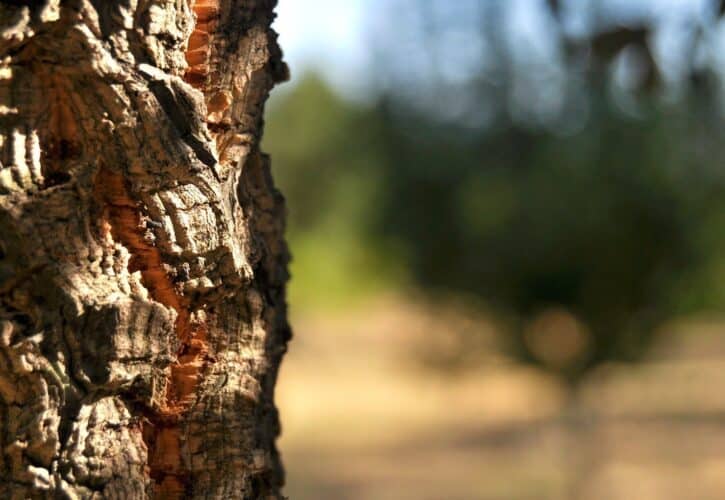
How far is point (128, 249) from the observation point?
5.23 feet

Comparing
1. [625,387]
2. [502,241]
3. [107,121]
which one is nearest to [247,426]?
[107,121]

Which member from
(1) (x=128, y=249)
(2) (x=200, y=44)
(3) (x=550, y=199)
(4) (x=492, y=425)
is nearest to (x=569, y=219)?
(3) (x=550, y=199)

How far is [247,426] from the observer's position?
1.77 meters

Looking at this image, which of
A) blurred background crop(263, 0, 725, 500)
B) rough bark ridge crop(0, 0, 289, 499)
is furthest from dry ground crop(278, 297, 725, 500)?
rough bark ridge crop(0, 0, 289, 499)

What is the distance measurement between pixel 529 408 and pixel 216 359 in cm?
1868

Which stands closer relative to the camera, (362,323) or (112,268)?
(112,268)

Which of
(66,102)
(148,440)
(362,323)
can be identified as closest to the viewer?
(66,102)

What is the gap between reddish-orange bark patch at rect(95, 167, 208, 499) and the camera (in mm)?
1585

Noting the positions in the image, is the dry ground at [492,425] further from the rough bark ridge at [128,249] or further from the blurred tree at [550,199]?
→ the rough bark ridge at [128,249]

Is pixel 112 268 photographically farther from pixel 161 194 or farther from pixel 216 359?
pixel 216 359

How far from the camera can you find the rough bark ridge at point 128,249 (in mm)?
1482

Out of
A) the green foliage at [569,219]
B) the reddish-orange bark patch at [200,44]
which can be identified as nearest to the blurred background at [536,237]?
the green foliage at [569,219]

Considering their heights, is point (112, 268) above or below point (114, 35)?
below

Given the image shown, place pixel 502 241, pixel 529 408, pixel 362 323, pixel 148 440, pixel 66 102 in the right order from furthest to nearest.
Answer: pixel 362 323 → pixel 529 408 → pixel 502 241 → pixel 148 440 → pixel 66 102
